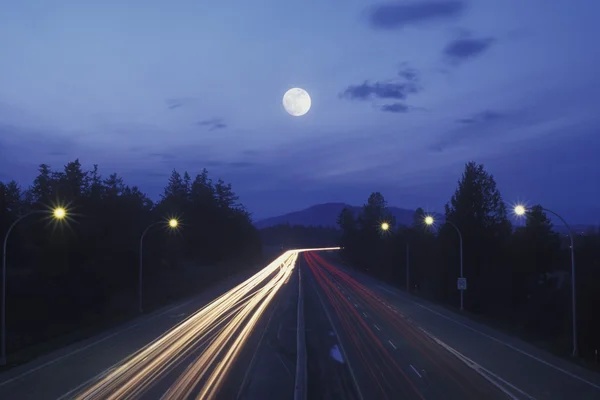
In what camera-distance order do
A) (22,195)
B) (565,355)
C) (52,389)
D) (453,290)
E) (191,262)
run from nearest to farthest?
(52,389), (565,355), (453,290), (22,195), (191,262)

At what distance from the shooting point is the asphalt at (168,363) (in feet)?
55.7

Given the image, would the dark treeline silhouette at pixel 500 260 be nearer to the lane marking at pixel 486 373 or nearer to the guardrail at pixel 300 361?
the guardrail at pixel 300 361

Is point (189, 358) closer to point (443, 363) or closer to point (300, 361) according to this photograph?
point (300, 361)

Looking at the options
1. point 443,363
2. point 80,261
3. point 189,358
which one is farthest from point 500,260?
point 189,358

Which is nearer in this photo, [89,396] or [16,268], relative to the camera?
[89,396]

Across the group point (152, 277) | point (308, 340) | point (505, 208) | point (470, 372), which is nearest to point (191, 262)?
point (152, 277)

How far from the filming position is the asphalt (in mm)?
16984

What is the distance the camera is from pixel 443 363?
21.4 meters

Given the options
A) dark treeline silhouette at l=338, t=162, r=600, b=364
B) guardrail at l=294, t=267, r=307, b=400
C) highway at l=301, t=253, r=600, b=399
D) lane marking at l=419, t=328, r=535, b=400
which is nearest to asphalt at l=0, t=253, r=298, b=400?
guardrail at l=294, t=267, r=307, b=400

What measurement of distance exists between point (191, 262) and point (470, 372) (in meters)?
83.8

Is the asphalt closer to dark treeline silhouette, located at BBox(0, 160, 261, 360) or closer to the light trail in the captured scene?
the light trail

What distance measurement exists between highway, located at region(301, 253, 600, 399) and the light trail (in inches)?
156

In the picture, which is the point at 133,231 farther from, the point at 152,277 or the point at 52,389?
the point at 52,389

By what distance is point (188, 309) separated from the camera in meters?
44.3
